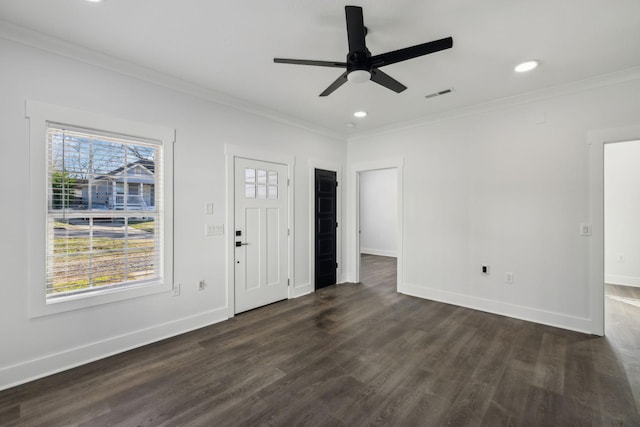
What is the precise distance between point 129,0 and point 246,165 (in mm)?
2057

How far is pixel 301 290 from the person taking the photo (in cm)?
455

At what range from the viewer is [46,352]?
7.80 feet

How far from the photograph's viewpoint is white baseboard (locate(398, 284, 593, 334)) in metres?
3.22

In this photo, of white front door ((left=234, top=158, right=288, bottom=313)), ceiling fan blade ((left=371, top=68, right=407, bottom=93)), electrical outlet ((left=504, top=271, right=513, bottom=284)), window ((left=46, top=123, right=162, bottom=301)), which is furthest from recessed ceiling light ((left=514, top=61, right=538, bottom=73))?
window ((left=46, top=123, right=162, bottom=301))

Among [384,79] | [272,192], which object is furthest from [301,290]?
[384,79]

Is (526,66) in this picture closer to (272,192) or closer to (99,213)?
(272,192)

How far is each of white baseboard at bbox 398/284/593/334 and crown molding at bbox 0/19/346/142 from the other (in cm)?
337

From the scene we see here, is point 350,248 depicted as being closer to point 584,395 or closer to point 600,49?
point 584,395

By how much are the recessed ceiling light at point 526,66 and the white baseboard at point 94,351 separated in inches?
167

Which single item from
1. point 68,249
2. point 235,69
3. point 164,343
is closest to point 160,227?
point 68,249

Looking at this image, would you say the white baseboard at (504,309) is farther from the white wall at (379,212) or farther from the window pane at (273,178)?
the white wall at (379,212)

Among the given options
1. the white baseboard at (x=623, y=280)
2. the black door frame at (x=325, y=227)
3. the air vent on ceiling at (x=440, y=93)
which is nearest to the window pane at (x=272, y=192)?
the black door frame at (x=325, y=227)

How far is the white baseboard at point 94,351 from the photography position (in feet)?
7.39

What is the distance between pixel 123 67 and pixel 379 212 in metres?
7.07
